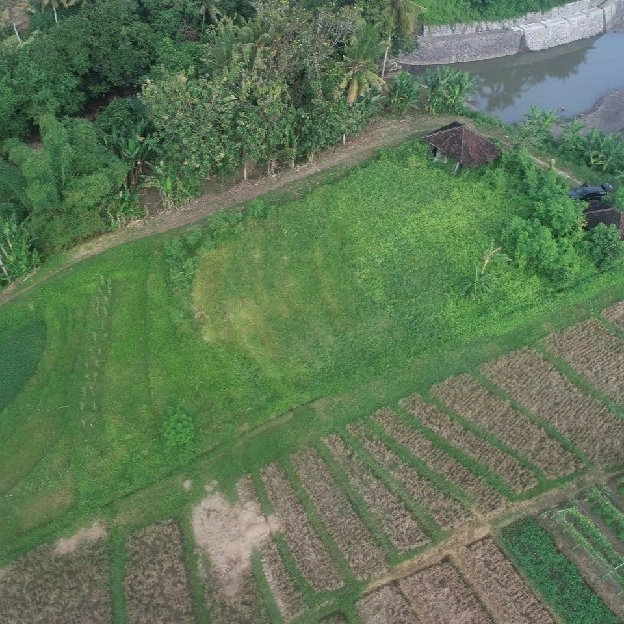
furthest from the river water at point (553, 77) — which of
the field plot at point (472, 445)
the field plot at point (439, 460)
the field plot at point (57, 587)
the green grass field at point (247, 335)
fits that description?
the field plot at point (57, 587)

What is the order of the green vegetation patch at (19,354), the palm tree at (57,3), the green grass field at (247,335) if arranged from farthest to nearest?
the palm tree at (57,3) → the green vegetation patch at (19,354) → the green grass field at (247,335)

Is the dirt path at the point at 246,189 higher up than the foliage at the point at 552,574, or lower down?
higher up

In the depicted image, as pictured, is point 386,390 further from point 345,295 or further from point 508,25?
point 508,25

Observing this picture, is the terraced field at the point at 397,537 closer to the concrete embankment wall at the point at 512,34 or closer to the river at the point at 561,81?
the river at the point at 561,81

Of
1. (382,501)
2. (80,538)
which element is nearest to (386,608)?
(382,501)

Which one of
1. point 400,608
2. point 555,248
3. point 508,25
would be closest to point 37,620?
point 400,608

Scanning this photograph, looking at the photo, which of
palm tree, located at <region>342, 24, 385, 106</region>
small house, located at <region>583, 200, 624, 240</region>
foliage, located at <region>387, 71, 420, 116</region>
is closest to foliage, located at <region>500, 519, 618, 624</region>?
small house, located at <region>583, 200, 624, 240</region>

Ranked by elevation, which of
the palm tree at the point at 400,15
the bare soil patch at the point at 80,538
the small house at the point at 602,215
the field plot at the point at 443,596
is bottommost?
the field plot at the point at 443,596

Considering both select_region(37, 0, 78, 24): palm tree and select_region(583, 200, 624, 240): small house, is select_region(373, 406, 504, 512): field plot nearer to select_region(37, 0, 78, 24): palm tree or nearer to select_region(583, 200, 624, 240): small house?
select_region(583, 200, 624, 240): small house
